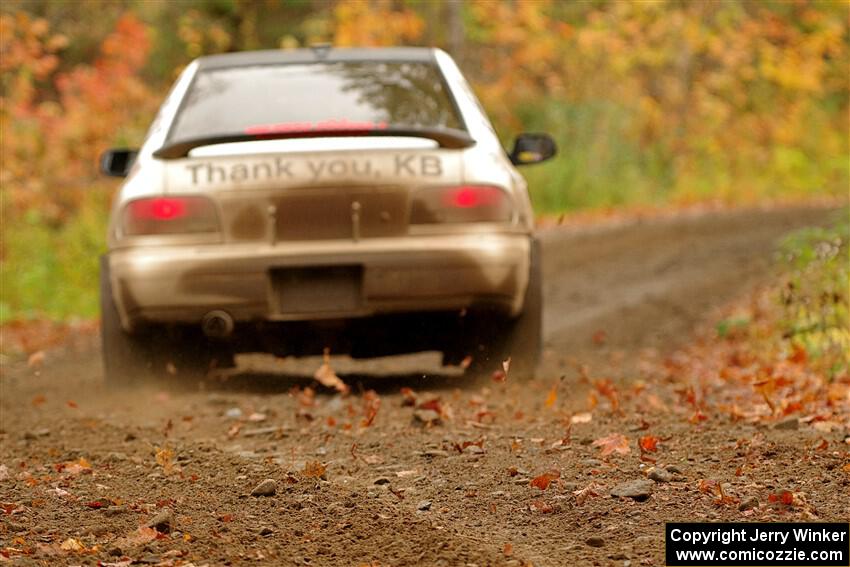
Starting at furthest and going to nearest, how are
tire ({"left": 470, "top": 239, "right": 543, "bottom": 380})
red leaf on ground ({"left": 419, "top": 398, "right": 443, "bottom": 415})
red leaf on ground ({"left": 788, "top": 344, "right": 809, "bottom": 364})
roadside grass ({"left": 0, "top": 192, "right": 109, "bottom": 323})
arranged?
roadside grass ({"left": 0, "top": 192, "right": 109, "bottom": 323}), red leaf on ground ({"left": 788, "top": 344, "right": 809, "bottom": 364}), tire ({"left": 470, "top": 239, "right": 543, "bottom": 380}), red leaf on ground ({"left": 419, "top": 398, "right": 443, "bottom": 415})

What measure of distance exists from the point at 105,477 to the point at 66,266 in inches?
343

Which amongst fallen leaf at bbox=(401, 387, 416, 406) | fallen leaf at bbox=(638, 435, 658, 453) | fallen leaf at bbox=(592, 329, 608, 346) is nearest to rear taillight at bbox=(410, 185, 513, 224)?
fallen leaf at bbox=(401, 387, 416, 406)

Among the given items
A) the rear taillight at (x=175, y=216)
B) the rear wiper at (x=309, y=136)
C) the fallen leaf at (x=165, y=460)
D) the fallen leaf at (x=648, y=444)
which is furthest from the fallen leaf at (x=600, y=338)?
the fallen leaf at (x=165, y=460)

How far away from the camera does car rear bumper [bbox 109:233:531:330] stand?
6785 mm

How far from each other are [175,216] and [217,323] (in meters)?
0.54

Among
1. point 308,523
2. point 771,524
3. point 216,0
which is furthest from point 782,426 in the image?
point 216,0

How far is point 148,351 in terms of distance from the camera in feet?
24.5

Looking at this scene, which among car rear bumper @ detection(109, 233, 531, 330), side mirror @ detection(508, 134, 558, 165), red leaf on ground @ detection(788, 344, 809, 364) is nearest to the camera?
car rear bumper @ detection(109, 233, 531, 330)

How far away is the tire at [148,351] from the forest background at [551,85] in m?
6.16

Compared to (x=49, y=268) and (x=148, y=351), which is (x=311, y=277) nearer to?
(x=148, y=351)

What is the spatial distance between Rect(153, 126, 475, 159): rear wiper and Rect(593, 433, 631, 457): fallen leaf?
6.29ft

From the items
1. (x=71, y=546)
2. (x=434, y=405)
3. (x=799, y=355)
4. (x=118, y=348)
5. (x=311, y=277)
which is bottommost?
(x=799, y=355)
